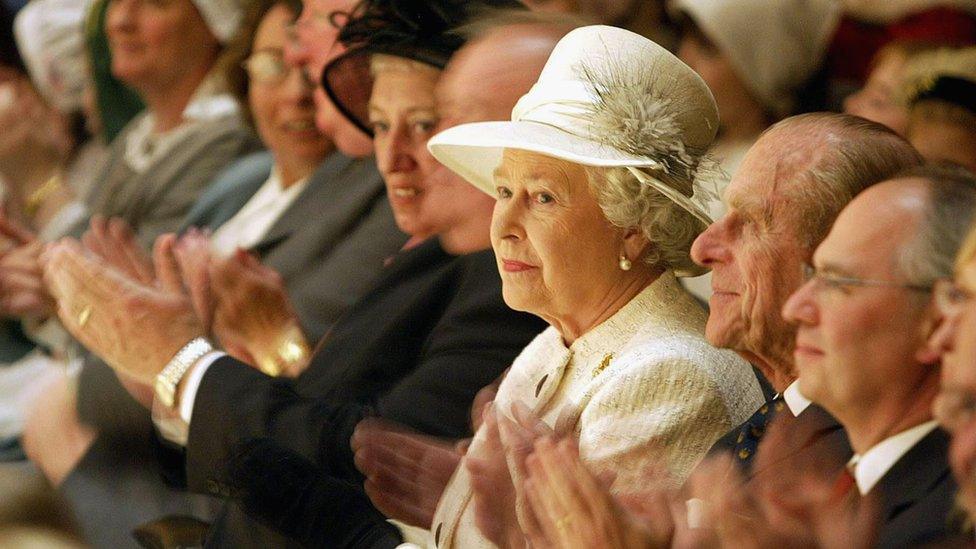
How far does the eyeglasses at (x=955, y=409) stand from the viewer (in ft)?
4.37

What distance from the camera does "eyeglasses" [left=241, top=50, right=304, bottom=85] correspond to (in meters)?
3.66

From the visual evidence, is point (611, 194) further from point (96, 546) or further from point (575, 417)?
point (96, 546)

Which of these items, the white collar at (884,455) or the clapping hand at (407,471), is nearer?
the white collar at (884,455)

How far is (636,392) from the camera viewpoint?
195 centimetres

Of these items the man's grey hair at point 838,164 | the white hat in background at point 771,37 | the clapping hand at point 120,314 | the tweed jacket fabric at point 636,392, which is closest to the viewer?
the man's grey hair at point 838,164

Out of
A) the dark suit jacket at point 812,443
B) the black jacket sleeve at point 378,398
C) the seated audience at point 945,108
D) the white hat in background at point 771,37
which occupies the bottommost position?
the white hat in background at point 771,37

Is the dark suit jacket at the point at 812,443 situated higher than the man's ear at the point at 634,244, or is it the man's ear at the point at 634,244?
the dark suit jacket at the point at 812,443

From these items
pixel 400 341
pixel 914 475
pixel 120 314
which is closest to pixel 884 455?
pixel 914 475

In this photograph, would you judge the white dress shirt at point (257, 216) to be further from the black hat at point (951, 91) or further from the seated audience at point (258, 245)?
the black hat at point (951, 91)

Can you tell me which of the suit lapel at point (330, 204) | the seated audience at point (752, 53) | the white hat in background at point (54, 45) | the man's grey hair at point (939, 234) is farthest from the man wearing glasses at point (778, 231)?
the white hat in background at point (54, 45)

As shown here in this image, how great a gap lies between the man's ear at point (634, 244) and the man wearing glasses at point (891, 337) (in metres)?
0.56

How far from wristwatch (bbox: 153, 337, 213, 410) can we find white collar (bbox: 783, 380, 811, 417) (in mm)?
1239

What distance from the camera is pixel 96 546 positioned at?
126 inches

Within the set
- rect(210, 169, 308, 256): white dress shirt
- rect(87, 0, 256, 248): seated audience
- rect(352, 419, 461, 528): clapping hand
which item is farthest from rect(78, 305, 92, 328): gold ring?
rect(87, 0, 256, 248): seated audience
